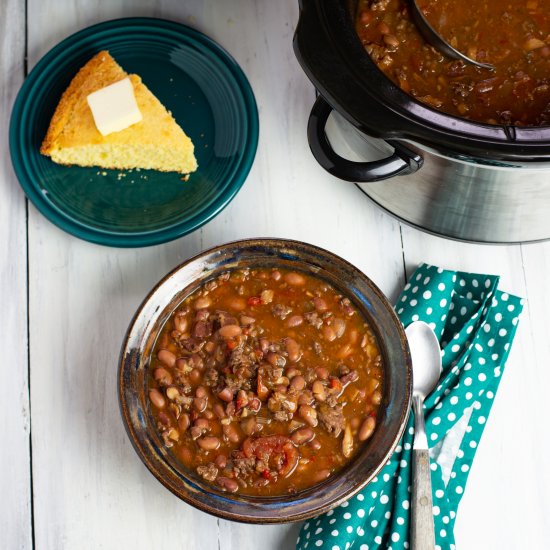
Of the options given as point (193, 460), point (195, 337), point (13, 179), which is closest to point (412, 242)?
point (195, 337)

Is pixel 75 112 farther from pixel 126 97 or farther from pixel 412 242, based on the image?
pixel 412 242

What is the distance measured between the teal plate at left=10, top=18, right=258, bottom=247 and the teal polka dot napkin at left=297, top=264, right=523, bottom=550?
0.66m

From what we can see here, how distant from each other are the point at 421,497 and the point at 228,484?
0.51 meters

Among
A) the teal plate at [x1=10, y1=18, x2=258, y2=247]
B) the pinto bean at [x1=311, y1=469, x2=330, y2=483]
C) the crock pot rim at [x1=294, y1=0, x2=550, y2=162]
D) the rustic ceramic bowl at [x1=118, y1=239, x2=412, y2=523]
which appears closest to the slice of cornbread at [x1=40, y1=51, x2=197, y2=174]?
the teal plate at [x1=10, y1=18, x2=258, y2=247]

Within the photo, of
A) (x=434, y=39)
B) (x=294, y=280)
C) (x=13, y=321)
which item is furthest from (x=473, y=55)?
(x=13, y=321)

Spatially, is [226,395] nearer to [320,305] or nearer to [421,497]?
[320,305]

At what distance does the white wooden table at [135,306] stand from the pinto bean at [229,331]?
1.11 feet

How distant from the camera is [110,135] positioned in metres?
2.27

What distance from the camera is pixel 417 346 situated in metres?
2.21

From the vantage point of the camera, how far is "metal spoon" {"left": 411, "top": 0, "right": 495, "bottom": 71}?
1822 millimetres

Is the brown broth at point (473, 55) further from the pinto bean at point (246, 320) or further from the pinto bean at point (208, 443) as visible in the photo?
the pinto bean at point (208, 443)

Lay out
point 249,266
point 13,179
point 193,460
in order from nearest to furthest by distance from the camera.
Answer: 1. point 193,460
2. point 249,266
3. point 13,179

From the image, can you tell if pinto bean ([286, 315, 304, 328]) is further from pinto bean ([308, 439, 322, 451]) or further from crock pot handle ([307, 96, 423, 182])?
crock pot handle ([307, 96, 423, 182])

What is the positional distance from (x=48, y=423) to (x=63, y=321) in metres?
0.30
